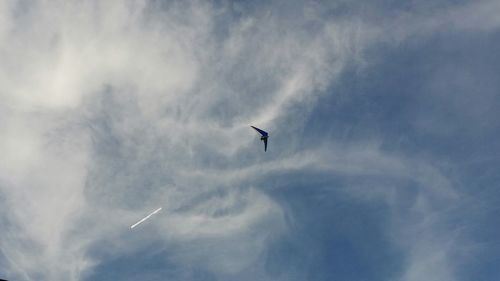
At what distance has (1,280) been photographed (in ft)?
423

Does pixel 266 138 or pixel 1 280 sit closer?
pixel 1 280

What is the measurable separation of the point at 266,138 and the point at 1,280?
103m

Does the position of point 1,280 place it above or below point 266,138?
below

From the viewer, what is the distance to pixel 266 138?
15812 cm
